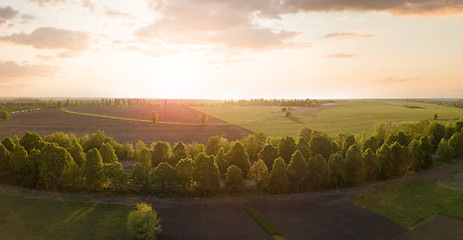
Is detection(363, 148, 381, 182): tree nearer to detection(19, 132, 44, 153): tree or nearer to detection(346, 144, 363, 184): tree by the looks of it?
detection(346, 144, 363, 184): tree

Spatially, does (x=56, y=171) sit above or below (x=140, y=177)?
above

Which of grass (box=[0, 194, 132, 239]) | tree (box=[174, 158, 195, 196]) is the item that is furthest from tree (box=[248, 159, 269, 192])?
grass (box=[0, 194, 132, 239])

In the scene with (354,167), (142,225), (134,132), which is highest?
(354,167)

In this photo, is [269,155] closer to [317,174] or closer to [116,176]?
[317,174]

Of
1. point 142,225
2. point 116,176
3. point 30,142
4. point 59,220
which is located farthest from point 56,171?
point 142,225

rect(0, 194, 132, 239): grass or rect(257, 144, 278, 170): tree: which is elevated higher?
rect(257, 144, 278, 170): tree

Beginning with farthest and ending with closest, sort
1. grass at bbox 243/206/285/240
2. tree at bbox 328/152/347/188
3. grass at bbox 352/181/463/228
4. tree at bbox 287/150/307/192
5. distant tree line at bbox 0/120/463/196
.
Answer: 1. tree at bbox 328/152/347/188
2. tree at bbox 287/150/307/192
3. distant tree line at bbox 0/120/463/196
4. grass at bbox 352/181/463/228
5. grass at bbox 243/206/285/240
